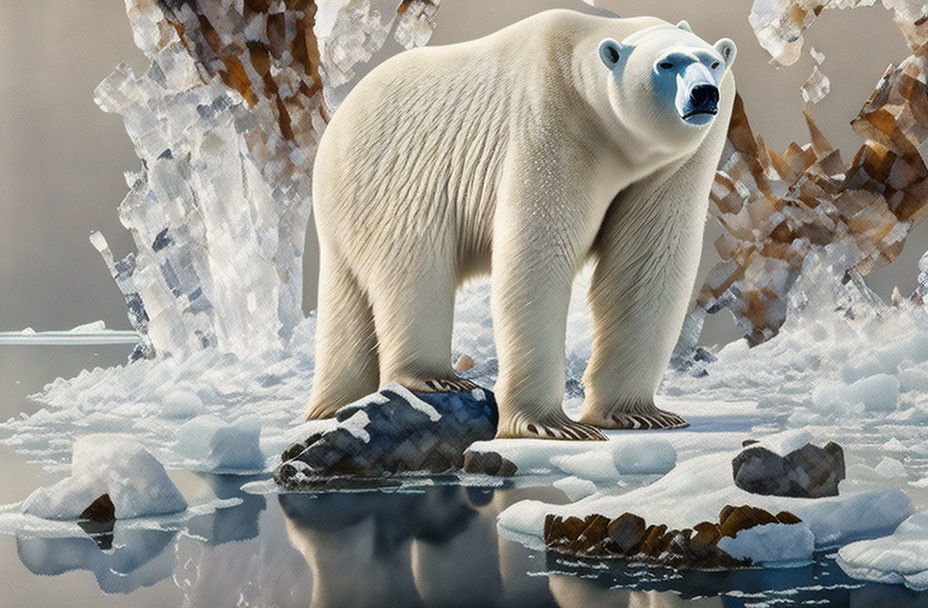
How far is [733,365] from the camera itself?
561cm

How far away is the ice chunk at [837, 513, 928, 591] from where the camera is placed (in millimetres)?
1564

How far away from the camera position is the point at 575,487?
2.38 meters

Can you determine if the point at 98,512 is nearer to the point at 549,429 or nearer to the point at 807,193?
the point at 549,429

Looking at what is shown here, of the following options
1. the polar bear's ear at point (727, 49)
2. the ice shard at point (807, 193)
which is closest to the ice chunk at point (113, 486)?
the polar bear's ear at point (727, 49)

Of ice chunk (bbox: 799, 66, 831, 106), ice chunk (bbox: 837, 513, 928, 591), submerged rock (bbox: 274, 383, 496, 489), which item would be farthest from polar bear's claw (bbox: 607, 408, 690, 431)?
ice chunk (bbox: 799, 66, 831, 106)

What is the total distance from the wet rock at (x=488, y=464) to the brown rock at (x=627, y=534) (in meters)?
0.83

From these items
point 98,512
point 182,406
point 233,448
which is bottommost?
point 182,406

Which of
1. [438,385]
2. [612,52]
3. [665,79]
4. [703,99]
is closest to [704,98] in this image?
[703,99]

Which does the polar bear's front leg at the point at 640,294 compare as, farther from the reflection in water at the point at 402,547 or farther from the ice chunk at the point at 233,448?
the ice chunk at the point at 233,448

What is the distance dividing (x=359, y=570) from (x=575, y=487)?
2.59 feet

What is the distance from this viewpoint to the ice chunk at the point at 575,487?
2.32 meters

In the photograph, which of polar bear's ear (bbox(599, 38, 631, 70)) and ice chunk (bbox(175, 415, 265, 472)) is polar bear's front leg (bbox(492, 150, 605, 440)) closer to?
polar bear's ear (bbox(599, 38, 631, 70))

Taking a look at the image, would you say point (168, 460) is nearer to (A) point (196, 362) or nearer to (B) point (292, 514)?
(B) point (292, 514)

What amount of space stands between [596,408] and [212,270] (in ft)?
11.6
